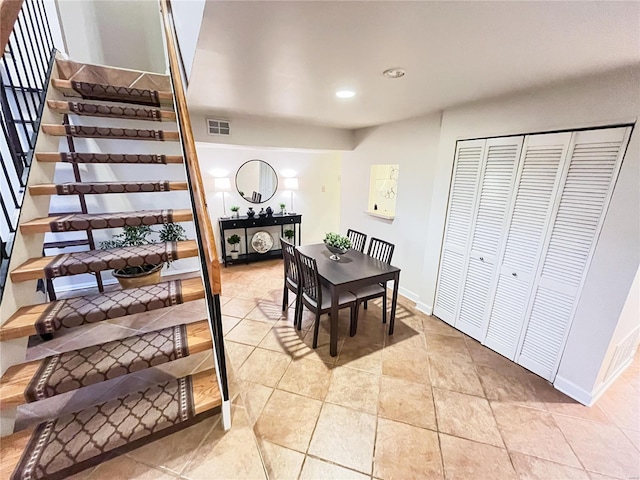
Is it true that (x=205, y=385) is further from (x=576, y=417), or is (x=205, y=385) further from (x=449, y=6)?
(x=576, y=417)

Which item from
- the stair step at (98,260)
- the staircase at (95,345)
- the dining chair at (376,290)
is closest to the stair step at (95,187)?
the staircase at (95,345)

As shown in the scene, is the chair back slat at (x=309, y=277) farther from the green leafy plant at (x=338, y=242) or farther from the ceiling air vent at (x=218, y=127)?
the ceiling air vent at (x=218, y=127)

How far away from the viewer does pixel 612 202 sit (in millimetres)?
1753

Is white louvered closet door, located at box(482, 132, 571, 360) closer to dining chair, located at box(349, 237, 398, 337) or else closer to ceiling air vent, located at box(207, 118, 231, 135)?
dining chair, located at box(349, 237, 398, 337)

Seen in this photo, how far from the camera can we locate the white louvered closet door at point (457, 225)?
2588 millimetres

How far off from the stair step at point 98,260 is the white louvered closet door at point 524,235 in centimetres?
253

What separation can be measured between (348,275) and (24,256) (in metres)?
2.14

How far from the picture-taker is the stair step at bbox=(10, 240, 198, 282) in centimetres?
134

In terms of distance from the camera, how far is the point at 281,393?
6.58 feet

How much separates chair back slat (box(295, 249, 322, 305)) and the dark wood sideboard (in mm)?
2397

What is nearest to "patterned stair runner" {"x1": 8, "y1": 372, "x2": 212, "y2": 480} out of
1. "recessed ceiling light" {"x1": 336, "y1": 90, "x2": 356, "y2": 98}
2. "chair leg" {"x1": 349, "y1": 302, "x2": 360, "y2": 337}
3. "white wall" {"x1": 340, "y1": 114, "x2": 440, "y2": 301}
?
"chair leg" {"x1": 349, "y1": 302, "x2": 360, "y2": 337}

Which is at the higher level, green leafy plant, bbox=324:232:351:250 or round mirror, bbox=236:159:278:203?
round mirror, bbox=236:159:278:203

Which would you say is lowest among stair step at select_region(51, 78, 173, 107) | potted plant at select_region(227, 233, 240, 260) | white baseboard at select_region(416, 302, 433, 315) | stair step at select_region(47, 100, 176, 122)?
white baseboard at select_region(416, 302, 433, 315)

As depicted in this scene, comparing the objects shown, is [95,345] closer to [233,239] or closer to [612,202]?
[612,202]
